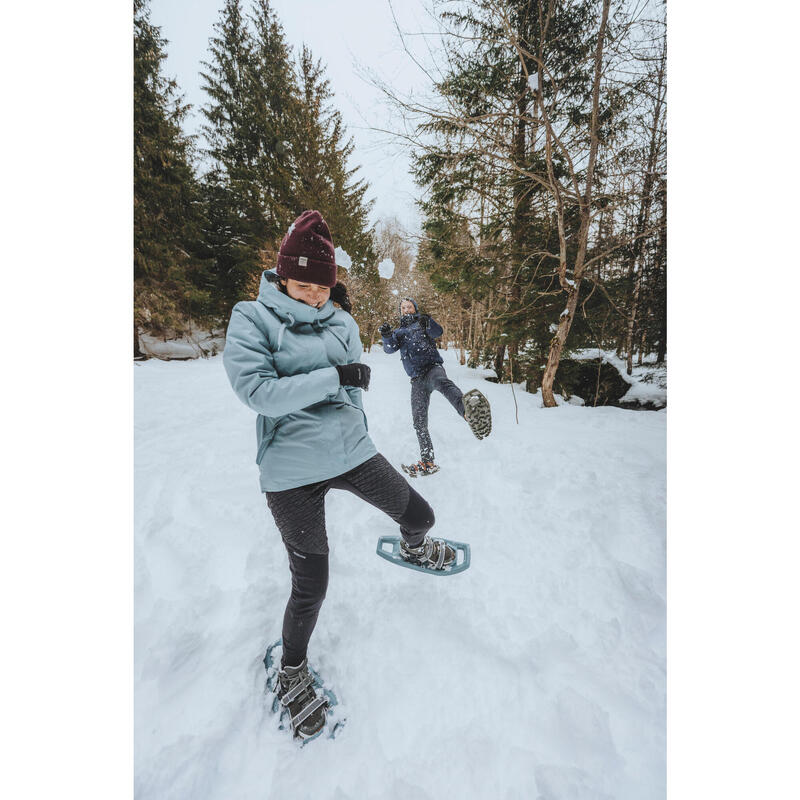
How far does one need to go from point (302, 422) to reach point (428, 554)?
3.82 feet

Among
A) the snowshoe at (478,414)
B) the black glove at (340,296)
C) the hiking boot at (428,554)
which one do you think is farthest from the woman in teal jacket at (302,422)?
the snowshoe at (478,414)

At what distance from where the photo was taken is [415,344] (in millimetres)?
3217

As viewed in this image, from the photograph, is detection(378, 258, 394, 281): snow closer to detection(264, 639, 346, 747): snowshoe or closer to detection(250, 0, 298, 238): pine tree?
detection(250, 0, 298, 238): pine tree

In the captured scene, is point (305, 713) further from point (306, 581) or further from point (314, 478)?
point (314, 478)

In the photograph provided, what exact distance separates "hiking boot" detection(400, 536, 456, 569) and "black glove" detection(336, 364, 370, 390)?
1.05 metres

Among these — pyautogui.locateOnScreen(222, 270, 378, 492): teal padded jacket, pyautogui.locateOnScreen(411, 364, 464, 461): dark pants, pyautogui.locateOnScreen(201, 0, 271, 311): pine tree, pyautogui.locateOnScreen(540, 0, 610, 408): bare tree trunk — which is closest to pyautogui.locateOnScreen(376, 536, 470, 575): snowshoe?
pyautogui.locateOnScreen(222, 270, 378, 492): teal padded jacket

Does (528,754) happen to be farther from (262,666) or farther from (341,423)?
(341,423)

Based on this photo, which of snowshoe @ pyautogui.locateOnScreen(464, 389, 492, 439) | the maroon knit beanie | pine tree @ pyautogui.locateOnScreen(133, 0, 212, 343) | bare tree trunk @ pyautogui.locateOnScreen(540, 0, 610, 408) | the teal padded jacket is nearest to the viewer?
the teal padded jacket

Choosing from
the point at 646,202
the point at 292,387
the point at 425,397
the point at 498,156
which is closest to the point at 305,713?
the point at 292,387

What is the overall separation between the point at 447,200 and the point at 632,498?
5.96m

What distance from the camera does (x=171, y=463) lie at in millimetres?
2807

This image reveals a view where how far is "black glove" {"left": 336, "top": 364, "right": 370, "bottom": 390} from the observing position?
1229 millimetres
